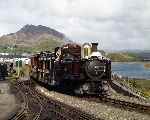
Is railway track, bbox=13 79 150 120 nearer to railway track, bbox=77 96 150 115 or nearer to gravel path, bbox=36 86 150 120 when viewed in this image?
railway track, bbox=77 96 150 115

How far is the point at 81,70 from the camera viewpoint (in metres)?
38.2

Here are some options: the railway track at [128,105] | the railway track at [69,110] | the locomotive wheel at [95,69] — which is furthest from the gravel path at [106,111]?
the locomotive wheel at [95,69]

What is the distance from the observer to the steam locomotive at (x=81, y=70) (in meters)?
37.8

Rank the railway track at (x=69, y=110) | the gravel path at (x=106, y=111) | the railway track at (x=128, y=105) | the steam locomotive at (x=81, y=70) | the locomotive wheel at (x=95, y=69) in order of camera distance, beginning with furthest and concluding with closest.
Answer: the steam locomotive at (x=81, y=70) < the locomotive wheel at (x=95, y=69) < the railway track at (x=128, y=105) < the gravel path at (x=106, y=111) < the railway track at (x=69, y=110)


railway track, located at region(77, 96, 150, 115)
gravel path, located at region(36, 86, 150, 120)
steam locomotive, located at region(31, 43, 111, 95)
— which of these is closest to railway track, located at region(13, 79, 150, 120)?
railway track, located at region(77, 96, 150, 115)

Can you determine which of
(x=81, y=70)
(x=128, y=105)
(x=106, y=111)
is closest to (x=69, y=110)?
(x=106, y=111)

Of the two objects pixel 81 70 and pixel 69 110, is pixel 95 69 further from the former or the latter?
pixel 69 110

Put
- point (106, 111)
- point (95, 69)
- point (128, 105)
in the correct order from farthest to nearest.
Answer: point (95, 69), point (128, 105), point (106, 111)

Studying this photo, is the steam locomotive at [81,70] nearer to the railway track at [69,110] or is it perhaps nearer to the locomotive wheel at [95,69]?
the locomotive wheel at [95,69]

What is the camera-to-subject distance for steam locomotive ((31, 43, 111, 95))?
124 feet

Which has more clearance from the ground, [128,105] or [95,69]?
[95,69]

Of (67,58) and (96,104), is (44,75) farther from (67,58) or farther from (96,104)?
(96,104)

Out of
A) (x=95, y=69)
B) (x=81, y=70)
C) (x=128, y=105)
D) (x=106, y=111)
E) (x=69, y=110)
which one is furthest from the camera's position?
(x=81, y=70)

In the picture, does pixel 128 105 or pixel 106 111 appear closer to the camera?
pixel 106 111
